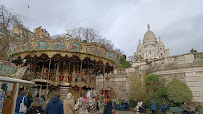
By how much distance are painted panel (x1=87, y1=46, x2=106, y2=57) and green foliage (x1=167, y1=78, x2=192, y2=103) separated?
7755mm

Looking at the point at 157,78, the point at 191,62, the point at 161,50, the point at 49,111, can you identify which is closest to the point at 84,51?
the point at 49,111

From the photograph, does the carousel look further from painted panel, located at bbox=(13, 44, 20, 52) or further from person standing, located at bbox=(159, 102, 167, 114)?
person standing, located at bbox=(159, 102, 167, 114)

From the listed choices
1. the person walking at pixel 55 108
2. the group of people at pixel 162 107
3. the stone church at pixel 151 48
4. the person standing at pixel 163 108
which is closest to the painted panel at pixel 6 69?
the person walking at pixel 55 108

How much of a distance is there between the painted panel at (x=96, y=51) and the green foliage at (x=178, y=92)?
25.4 feet

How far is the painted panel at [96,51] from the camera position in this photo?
1038cm

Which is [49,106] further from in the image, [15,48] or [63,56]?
[15,48]

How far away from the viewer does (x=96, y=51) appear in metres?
10.6

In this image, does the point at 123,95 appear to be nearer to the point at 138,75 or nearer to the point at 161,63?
the point at 138,75

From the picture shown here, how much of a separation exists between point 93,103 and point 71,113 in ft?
20.3

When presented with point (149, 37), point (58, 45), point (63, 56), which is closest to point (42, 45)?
point (58, 45)

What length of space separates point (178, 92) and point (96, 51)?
28.7 feet

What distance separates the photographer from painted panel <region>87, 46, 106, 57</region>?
34.1 ft

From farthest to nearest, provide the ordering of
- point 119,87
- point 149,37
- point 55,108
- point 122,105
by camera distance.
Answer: point 149,37 → point 119,87 → point 122,105 → point 55,108

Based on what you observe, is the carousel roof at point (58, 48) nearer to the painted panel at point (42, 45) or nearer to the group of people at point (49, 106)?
the painted panel at point (42, 45)
